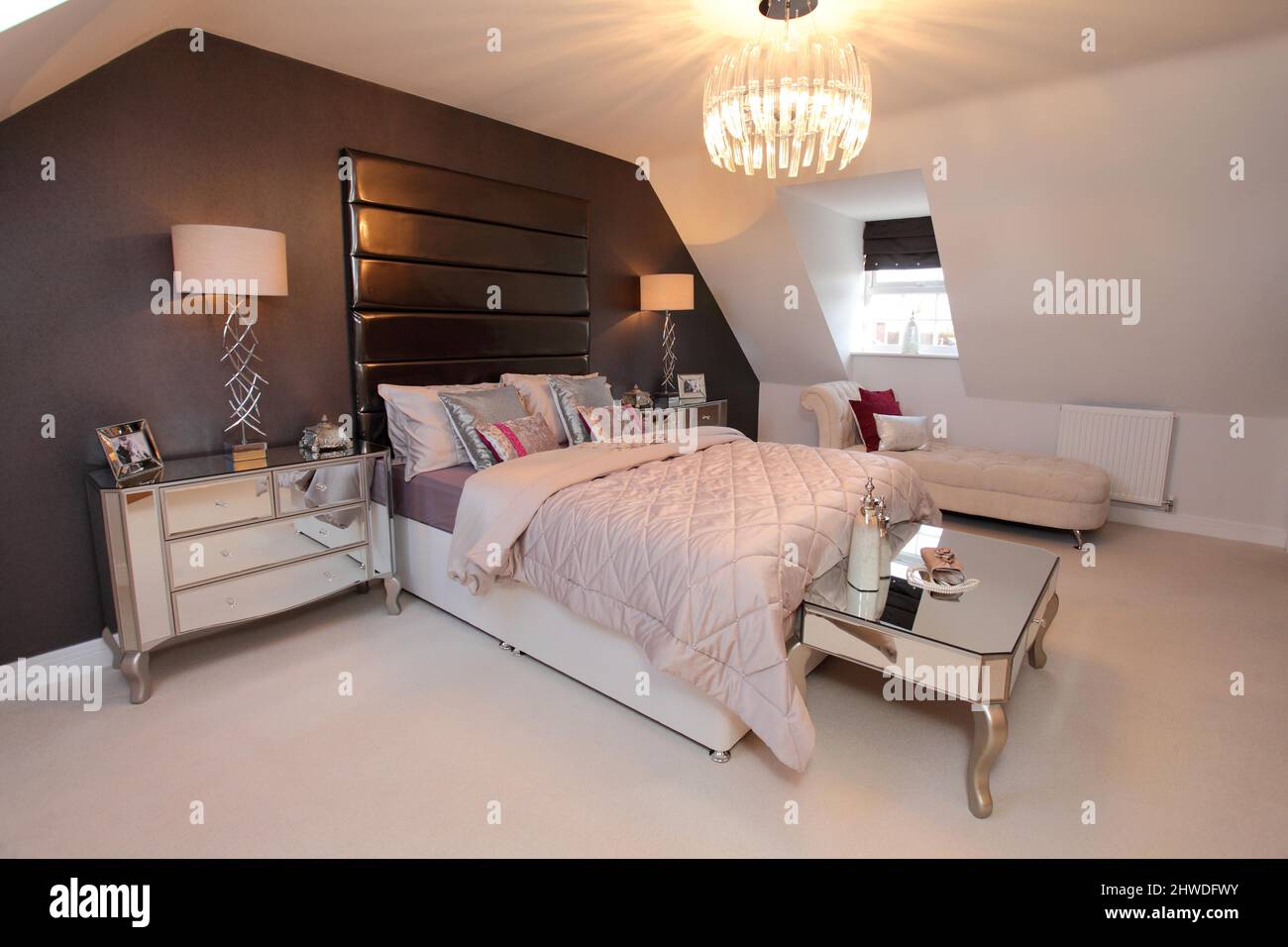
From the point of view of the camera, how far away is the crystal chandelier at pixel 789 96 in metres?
2.19

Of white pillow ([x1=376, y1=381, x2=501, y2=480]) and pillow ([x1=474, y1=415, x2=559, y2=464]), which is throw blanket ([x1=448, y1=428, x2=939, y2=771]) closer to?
pillow ([x1=474, y1=415, x2=559, y2=464])

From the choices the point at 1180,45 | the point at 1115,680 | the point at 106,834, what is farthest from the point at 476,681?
the point at 1180,45

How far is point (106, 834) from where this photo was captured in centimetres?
183

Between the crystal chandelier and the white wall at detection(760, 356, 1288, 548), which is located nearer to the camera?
the crystal chandelier

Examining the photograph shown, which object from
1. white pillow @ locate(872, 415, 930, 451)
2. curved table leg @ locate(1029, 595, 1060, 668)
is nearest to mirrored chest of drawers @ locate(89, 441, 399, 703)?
curved table leg @ locate(1029, 595, 1060, 668)

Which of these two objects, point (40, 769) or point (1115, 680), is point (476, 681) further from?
point (1115, 680)

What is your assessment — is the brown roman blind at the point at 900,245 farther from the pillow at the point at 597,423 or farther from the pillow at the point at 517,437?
the pillow at the point at 517,437

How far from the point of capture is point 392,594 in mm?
3203

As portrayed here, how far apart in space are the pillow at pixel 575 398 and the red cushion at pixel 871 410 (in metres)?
2.21

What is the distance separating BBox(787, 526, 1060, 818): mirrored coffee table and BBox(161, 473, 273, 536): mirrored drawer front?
2.09 meters

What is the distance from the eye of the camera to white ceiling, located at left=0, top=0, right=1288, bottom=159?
7.79ft

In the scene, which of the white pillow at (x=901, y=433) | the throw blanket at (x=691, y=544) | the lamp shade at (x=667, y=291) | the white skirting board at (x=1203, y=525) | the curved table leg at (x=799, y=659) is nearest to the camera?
the throw blanket at (x=691, y=544)

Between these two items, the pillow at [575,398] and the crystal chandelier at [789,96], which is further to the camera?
the pillow at [575,398]

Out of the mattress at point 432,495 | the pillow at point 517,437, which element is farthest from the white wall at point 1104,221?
the mattress at point 432,495
